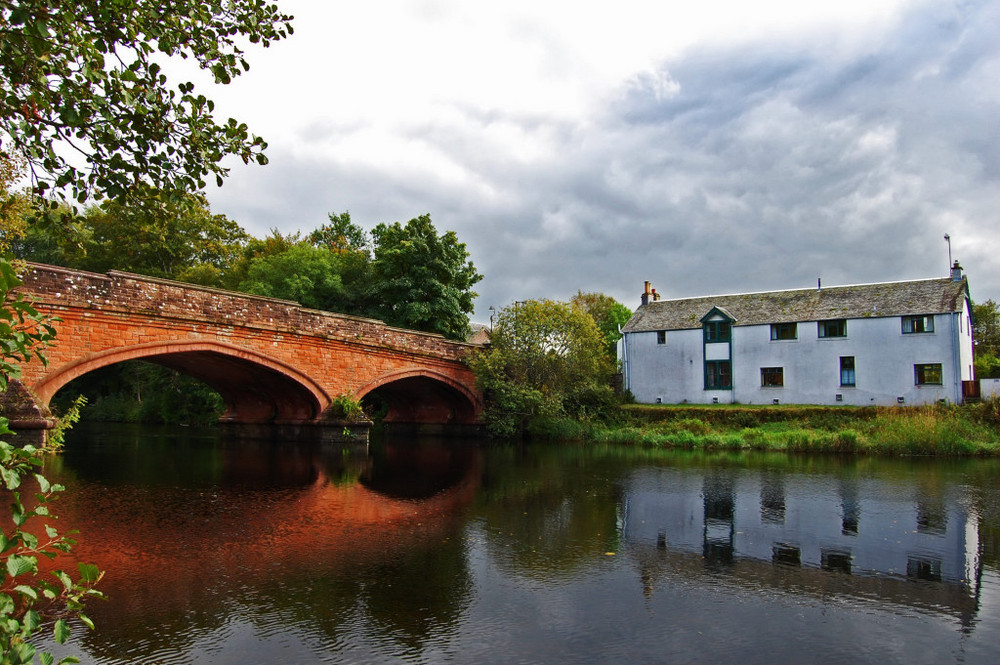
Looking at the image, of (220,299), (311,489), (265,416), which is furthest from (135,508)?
(265,416)

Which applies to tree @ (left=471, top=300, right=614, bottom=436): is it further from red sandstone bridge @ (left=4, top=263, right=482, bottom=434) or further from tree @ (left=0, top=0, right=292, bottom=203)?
tree @ (left=0, top=0, right=292, bottom=203)

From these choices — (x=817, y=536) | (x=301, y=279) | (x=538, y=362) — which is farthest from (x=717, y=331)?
(x=817, y=536)

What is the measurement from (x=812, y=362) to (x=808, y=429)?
22.4ft

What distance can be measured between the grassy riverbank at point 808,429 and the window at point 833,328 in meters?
5.12

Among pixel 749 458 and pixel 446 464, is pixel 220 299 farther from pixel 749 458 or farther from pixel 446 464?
pixel 749 458

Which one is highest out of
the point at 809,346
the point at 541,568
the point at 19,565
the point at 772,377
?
the point at 809,346

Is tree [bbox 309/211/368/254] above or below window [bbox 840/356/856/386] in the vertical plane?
above

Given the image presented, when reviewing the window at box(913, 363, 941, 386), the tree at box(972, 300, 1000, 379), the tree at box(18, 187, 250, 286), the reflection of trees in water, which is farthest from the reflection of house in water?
the tree at box(972, 300, 1000, 379)

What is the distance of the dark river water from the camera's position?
5.05m

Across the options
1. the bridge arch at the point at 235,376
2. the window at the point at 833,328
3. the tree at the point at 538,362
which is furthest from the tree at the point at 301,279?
the window at the point at 833,328

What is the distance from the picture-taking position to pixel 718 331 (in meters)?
30.8

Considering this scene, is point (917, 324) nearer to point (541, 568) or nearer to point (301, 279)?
point (541, 568)

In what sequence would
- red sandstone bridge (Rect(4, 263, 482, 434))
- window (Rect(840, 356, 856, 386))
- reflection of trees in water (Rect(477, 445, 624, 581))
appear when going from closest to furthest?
reflection of trees in water (Rect(477, 445, 624, 581)) < red sandstone bridge (Rect(4, 263, 482, 434)) < window (Rect(840, 356, 856, 386))

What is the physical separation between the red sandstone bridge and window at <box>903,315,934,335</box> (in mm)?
18315
